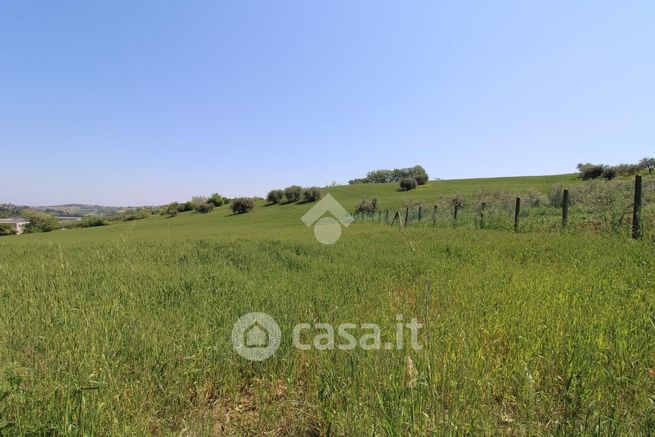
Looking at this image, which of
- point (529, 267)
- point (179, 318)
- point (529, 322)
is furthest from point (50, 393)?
point (529, 267)

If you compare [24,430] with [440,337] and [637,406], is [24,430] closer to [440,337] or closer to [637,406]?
[440,337]

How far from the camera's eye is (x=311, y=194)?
6319 cm

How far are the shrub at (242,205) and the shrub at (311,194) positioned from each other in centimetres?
1142

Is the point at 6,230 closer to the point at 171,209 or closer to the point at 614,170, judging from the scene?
the point at 171,209

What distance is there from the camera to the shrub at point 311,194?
6319 cm

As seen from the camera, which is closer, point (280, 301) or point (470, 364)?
point (470, 364)

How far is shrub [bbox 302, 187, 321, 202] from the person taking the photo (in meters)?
63.2

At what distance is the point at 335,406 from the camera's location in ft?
7.02

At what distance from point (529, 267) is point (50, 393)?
676 cm

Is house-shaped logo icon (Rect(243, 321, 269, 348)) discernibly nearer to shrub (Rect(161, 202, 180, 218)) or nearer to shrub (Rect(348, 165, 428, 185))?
shrub (Rect(161, 202, 180, 218))

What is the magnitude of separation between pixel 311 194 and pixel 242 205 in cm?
1436

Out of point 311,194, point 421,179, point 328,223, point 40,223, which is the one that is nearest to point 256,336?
point 328,223

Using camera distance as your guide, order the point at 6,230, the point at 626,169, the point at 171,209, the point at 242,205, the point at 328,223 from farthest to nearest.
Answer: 1. the point at 171,209
2. the point at 6,230
3. the point at 242,205
4. the point at 626,169
5. the point at 328,223

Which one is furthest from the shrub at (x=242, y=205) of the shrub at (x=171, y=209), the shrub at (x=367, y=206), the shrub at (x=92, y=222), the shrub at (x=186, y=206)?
the shrub at (x=92, y=222)
